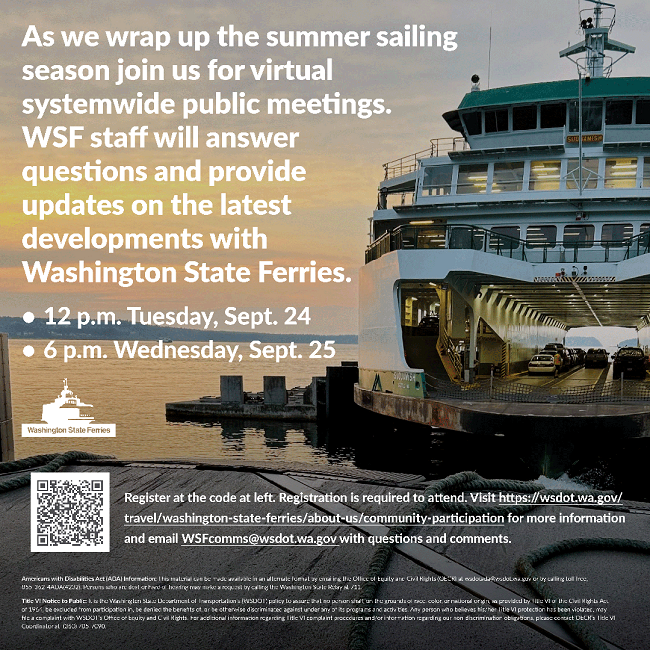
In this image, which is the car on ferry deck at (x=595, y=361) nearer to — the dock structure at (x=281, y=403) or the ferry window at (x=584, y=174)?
the dock structure at (x=281, y=403)

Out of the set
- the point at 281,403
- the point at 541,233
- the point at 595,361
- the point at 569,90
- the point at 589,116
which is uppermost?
the point at 569,90

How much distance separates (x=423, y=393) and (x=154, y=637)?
45.9 feet

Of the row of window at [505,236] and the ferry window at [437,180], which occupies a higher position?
the ferry window at [437,180]

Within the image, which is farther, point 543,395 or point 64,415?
point 64,415

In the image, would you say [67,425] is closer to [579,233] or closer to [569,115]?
[579,233]

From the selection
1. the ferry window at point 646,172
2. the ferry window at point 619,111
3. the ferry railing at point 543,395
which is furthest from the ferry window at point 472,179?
the ferry railing at point 543,395

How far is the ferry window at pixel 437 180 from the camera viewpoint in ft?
79.5

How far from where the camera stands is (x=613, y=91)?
2433 cm

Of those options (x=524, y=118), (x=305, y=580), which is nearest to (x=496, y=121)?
(x=524, y=118)

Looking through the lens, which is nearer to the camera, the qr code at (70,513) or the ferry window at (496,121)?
the qr code at (70,513)

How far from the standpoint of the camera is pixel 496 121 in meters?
26.2

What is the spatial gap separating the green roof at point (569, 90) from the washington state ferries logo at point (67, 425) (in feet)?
56.6

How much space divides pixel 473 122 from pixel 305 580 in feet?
80.2

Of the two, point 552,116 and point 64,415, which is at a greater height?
point 552,116
